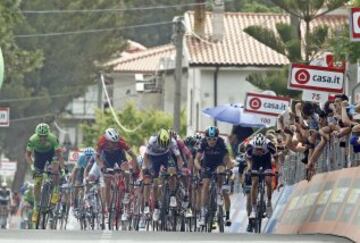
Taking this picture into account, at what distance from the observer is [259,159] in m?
28.5

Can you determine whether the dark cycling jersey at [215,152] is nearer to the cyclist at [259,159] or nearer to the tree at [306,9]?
the cyclist at [259,159]

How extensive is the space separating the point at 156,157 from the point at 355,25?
787cm

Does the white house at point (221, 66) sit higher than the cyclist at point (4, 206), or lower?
higher

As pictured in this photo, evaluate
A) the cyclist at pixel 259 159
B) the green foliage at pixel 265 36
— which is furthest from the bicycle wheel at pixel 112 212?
the green foliage at pixel 265 36

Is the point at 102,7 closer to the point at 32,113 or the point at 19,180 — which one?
the point at 32,113

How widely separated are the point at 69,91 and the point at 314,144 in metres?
66.7

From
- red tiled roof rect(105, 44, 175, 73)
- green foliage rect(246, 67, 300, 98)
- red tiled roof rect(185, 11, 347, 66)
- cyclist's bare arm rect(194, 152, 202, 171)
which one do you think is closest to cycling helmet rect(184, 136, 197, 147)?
cyclist's bare arm rect(194, 152, 202, 171)

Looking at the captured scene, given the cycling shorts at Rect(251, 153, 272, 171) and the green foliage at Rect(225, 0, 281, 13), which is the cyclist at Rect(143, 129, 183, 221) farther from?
the green foliage at Rect(225, 0, 281, 13)

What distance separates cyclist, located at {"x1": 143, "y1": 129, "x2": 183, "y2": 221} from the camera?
3015cm

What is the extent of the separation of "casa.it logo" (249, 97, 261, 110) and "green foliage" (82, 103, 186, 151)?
48.4m

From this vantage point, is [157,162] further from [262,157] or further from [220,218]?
[262,157]

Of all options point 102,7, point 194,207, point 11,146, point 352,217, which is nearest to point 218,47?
point 102,7

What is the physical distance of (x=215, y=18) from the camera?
7275 centimetres

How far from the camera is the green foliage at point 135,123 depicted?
8638 centimetres
